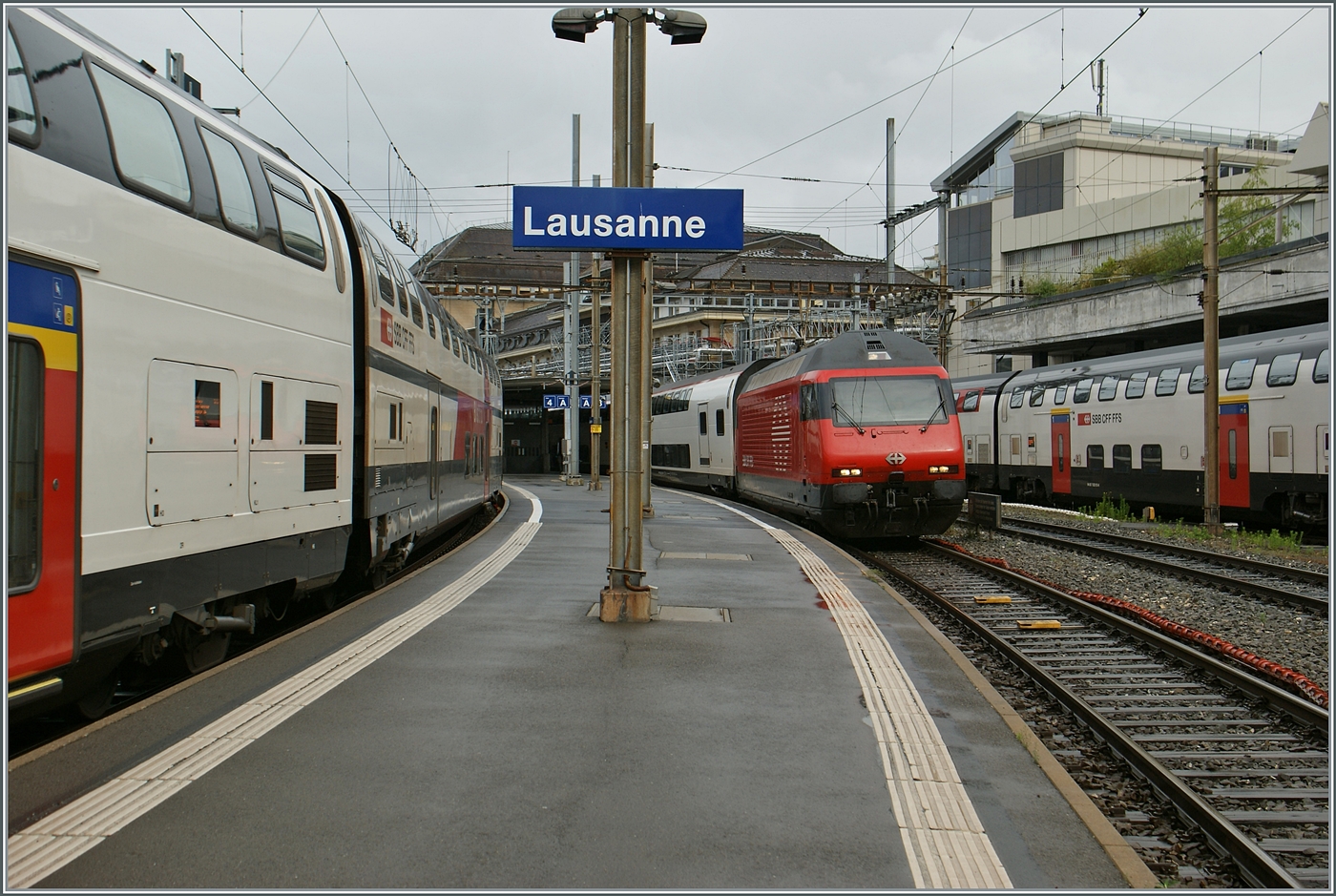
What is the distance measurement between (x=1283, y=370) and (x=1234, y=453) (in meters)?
1.85

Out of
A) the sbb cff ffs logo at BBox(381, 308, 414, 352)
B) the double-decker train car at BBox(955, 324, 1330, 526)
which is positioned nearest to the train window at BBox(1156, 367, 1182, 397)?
the double-decker train car at BBox(955, 324, 1330, 526)

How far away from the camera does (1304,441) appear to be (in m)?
16.7

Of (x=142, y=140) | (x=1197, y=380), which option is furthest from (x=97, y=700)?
(x=1197, y=380)

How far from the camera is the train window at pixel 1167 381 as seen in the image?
20.6m

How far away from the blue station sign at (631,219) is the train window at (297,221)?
163 cm

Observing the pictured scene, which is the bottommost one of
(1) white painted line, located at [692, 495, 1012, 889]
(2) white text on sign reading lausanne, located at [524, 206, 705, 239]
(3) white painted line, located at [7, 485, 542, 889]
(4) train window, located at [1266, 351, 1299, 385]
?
(1) white painted line, located at [692, 495, 1012, 889]

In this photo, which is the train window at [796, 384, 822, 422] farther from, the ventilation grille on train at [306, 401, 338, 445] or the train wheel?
the train wheel

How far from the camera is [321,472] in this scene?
8273mm

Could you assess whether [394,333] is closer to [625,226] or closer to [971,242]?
[625,226]

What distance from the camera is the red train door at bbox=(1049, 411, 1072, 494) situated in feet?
79.7

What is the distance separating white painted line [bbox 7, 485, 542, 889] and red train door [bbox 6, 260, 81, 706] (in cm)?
64

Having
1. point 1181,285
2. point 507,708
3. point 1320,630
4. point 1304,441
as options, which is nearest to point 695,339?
point 1181,285

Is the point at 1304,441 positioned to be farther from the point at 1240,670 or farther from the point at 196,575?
the point at 196,575

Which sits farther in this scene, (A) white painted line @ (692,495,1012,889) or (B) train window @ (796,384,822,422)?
(B) train window @ (796,384,822,422)
